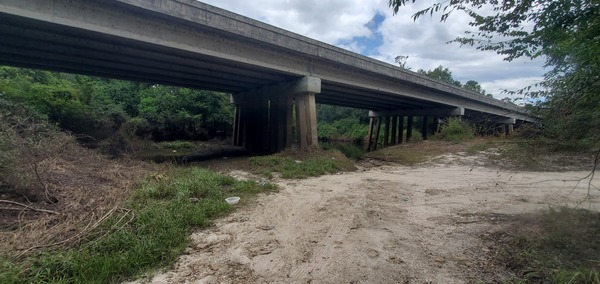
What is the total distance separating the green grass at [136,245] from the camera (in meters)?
2.48

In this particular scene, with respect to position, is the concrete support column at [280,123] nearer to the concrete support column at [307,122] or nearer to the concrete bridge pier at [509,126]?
the concrete support column at [307,122]

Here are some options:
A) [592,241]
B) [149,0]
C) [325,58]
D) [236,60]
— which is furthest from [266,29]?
[592,241]

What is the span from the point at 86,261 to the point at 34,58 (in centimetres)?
1227

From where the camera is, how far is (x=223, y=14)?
30.0 ft

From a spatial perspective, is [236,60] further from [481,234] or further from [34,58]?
[481,234]

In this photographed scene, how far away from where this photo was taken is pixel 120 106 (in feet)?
58.5

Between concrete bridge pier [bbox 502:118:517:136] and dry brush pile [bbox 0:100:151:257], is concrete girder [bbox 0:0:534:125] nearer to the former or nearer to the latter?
concrete bridge pier [bbox 502:118:517:136]

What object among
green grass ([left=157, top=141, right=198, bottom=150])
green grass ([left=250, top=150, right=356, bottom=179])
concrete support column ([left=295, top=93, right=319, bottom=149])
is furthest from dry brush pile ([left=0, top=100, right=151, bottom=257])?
Result: green grass ([left=157, top=141, right=198, bottom=150])

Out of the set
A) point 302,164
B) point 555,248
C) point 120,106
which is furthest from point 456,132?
point 120,106

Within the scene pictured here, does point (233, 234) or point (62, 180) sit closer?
point (233, 234)

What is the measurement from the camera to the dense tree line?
12109 millimetres

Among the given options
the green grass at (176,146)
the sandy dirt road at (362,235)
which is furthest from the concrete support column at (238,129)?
the sandy dirt road at (362,235)

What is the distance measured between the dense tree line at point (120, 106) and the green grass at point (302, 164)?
811 cm

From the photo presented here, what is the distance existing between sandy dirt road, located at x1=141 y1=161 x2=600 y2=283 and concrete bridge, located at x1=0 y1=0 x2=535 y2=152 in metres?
1.73
